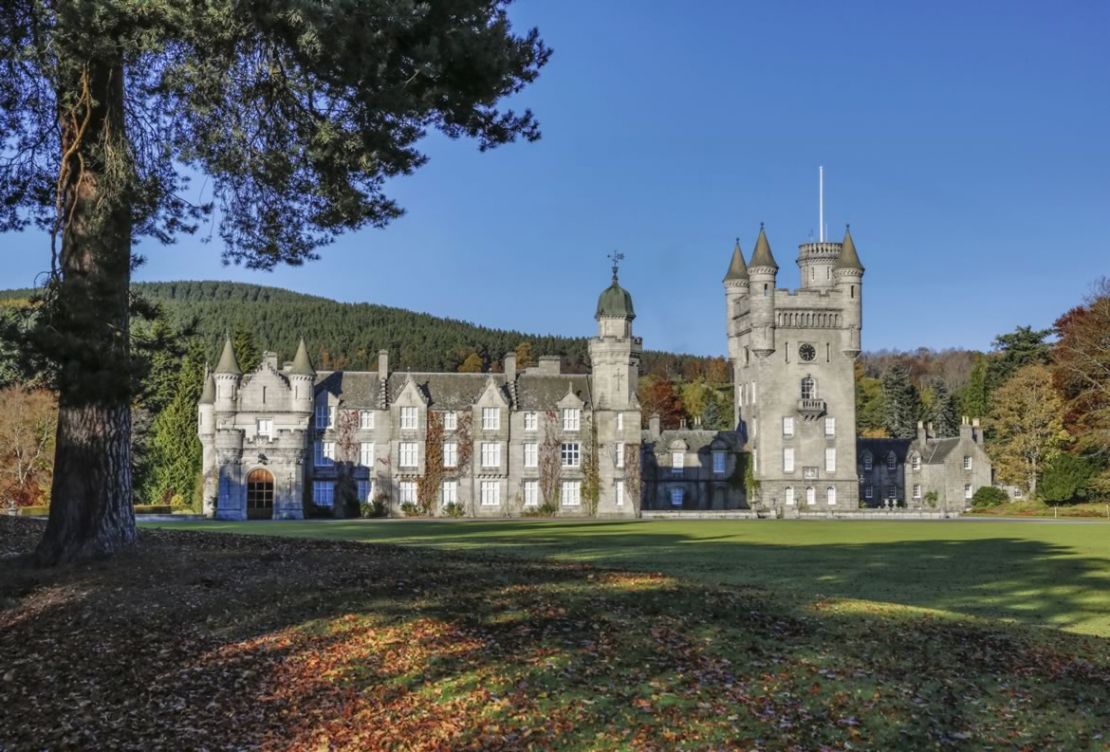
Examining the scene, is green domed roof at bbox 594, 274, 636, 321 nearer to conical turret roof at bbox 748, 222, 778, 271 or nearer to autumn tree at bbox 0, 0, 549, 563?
conical turret roof at bbox 748, 222, 778, 271

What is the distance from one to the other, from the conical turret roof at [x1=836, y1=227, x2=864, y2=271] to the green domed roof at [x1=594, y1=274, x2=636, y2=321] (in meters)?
17.7

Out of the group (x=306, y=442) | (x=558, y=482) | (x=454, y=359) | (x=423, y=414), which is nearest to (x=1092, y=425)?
(x=558, y=482)

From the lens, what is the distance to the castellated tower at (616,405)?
62.9 meters

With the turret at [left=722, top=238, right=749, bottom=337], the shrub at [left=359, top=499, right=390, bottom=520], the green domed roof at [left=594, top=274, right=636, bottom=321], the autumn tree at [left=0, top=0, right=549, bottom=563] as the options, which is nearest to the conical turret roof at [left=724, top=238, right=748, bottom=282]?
the turret at [left=722, top=238, right=749, bottom=337]

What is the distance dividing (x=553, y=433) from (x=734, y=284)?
75.2ft

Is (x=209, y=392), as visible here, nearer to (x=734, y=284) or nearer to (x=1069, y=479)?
(x=734, y=284)

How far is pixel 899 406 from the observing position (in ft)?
341

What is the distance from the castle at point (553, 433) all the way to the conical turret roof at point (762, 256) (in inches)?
3.9

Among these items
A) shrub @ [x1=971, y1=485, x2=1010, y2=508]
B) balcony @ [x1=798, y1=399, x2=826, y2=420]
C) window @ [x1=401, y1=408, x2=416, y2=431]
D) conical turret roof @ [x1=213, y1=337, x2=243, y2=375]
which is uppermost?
conical turret roof @ [x1=213, y1=337, x2=243, y2=375]

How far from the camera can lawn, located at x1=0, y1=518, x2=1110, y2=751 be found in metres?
9.45

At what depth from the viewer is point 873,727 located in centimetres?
970

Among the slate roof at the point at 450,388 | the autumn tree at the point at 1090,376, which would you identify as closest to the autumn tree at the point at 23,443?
the slate roof at the point at 450,388

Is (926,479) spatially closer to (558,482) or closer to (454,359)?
(558,482)

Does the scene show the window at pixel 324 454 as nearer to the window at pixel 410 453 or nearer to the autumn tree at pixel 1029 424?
the window at pixel 410 453
